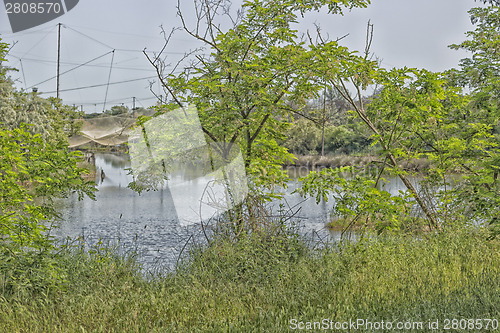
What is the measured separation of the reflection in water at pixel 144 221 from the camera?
9570 mm

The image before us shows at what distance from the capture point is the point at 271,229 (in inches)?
231

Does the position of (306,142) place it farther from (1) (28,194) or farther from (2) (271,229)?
(1) (28,194)

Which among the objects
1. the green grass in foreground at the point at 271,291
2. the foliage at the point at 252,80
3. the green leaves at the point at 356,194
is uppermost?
the foliage at the point at 252,80

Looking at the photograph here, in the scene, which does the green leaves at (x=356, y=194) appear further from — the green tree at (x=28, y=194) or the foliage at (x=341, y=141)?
the foliage at (x=341, y=141)

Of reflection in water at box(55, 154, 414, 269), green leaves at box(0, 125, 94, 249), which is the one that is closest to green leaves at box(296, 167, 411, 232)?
reflection in water at box(55, 154, 414, 269)

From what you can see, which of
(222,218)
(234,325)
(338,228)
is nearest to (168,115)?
(222,218)

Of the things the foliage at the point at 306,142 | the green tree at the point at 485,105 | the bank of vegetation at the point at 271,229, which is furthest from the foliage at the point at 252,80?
the foliage at the point at 306,142

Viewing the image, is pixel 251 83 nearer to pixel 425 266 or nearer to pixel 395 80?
pixel 395 80

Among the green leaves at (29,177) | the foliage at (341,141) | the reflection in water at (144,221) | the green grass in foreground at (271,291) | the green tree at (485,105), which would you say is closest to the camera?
the green grass in foreground at (271,291)

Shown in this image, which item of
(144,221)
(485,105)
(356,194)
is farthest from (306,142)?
(356,194)

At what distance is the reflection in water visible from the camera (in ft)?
31.4

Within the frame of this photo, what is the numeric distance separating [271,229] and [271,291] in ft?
5.42

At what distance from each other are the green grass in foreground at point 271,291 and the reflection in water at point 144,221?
1715mm

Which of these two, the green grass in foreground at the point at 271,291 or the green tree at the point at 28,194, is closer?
the green grass in foreground at the point at 271,291
